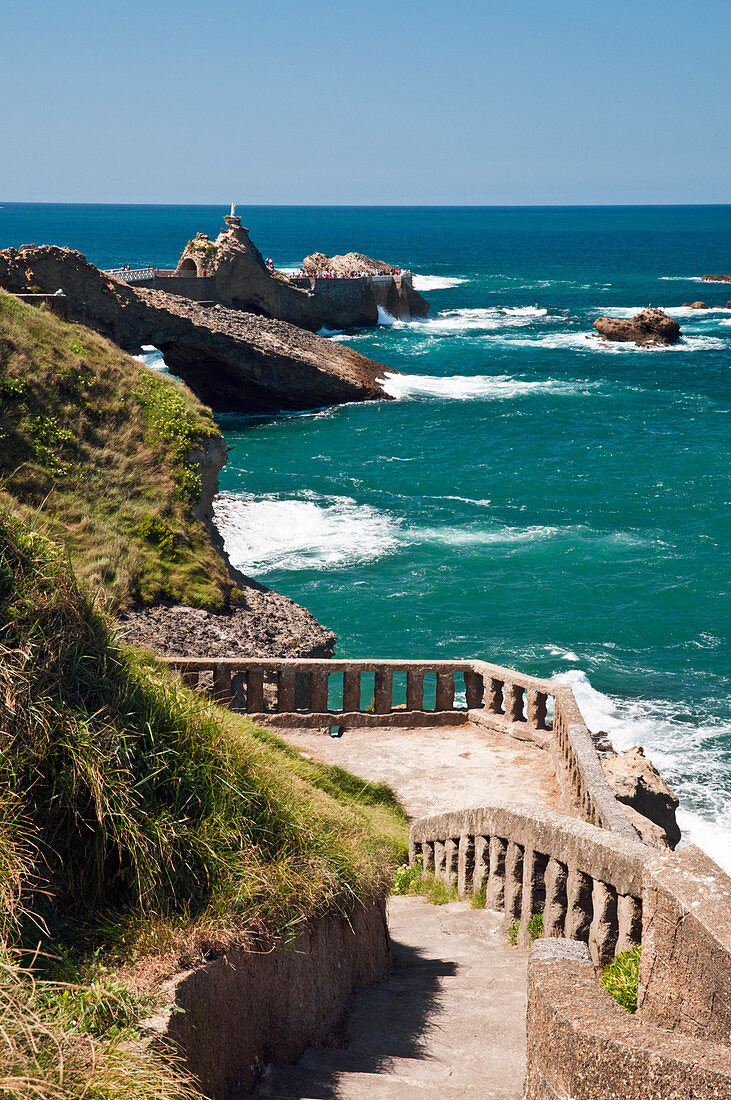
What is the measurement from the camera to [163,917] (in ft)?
17.1

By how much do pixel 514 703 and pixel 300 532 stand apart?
2444 cm

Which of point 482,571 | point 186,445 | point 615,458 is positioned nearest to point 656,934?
point 186,445

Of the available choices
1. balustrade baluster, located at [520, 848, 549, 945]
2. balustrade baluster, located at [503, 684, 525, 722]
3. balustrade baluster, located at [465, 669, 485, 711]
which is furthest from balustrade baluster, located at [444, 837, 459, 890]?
balustrade baluster, located at [465, 669, 485, 711]

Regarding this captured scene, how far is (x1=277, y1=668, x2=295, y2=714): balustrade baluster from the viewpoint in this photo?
43.2ft

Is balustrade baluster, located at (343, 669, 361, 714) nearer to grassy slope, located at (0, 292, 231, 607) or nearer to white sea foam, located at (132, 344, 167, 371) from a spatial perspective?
grassy slope, located at (0, 292, 231, 607)

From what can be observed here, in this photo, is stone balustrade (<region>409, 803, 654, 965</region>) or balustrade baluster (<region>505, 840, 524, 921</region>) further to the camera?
balustrade baluster (<region>505, 840, 524, 921</region>)

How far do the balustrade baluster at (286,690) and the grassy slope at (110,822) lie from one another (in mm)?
6679

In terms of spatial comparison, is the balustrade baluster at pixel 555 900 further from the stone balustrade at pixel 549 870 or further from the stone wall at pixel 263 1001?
the stone wall at pixel 263 1001

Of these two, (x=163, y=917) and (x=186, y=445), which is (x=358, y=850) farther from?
(x=186, y=445)

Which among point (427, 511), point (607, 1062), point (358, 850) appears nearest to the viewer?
point (607, 1062)

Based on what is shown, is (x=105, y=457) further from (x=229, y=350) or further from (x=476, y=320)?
(x=476, y=320)

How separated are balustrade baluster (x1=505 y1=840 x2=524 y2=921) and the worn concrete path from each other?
214mm

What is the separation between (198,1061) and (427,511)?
1384 inches

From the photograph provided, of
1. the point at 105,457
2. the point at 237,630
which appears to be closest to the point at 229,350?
the point at 105,457
